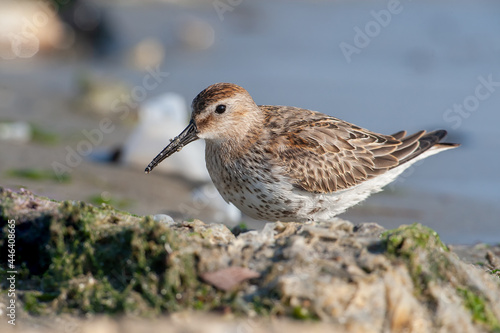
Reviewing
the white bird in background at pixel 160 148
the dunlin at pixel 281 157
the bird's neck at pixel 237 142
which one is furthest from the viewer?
the white bird in background at pixel 160 148

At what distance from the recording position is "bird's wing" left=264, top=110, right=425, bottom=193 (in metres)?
6.15

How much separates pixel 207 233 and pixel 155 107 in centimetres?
567

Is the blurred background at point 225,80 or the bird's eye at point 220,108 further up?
the blurred background at point 225,80

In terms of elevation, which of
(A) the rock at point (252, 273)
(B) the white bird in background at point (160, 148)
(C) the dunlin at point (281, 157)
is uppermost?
(B) the white bird in background at point (160, 148)

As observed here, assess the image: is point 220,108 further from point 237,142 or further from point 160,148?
point 160,148

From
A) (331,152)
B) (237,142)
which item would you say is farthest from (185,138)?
(331,152)

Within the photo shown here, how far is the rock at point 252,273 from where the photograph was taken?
142 inches

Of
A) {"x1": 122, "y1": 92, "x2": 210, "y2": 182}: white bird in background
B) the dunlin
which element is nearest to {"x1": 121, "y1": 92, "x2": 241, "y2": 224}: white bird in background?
{"x1": 122, "y1": 92, "x2": 210, "y2": 182}: white bird in background

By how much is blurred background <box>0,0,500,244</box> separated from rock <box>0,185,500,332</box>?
3.17 m

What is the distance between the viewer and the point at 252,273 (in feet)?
12.5

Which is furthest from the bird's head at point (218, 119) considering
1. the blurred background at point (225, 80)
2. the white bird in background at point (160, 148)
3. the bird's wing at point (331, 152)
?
the white bird in background at point (160, 148)

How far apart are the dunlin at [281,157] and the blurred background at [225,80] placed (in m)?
1.36

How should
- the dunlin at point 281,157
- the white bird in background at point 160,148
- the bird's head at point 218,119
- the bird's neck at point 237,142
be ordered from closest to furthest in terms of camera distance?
the dunlin at point 281,157 < the bird's neck at point 237,142 < the bird's head at point 218,119 < the white bird in background at point 160,148

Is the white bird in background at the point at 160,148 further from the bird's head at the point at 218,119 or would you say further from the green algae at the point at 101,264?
the green algae at the point at 101,264
